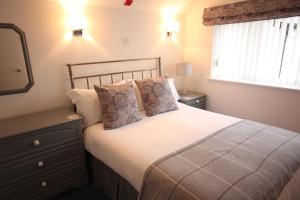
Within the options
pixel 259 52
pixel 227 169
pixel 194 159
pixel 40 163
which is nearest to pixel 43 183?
pixel 40 163

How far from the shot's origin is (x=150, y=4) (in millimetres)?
2752

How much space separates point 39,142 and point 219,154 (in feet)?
5.00

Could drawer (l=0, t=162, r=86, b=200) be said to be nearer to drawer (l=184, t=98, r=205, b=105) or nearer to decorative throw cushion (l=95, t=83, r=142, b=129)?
decorative throw cushion (l=95, t=83, r=142, b=129)

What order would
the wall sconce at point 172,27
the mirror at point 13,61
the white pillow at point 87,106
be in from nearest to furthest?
the mirror at point 13,61 < the white pillow at point 87,106 < the wall sconce at point 172,27

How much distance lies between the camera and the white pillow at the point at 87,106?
2.09 metres

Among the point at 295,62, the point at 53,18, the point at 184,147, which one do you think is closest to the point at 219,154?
the point at 184,147

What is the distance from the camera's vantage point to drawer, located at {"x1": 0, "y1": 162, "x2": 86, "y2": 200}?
168 cm

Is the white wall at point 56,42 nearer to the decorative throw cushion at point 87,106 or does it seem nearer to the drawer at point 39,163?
the decorative throw cushion at point 87,106

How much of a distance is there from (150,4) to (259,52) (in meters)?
1.63

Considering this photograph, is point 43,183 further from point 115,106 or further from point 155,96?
point 155,96

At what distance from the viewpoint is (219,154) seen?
1.44 m

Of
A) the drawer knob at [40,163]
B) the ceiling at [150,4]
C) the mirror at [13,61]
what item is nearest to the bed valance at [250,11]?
Result: the ceiling at [150,4]

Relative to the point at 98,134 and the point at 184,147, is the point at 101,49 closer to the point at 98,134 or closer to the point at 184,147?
the point at 98,134

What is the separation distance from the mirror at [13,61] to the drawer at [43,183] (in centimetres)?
90
